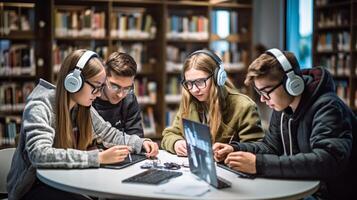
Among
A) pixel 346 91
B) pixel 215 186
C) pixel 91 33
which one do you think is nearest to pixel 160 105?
pixel 91 33

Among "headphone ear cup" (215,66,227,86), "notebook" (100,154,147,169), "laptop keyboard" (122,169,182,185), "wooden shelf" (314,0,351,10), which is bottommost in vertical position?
"laptop keyboard" (122,169,182,185)

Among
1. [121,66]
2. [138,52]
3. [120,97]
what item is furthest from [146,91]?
[121,66]

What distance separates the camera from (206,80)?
2.66 meters

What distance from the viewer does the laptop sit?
187cm

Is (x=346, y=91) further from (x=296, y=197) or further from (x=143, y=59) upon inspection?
(x=296, y=197)

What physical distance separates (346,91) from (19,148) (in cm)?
452

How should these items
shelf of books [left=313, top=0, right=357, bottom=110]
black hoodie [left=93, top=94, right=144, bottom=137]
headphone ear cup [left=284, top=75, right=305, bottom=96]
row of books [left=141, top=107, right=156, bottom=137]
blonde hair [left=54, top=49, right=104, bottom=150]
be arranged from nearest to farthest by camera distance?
headphone ear cup [left=284, top=75, right=305, bottom=96] → blonde hair [left=54, top=49, right=104, bottom=150] → black hoodie [left=93, top=94, right=144, bottom=137] → row of books [left=141, top=107, right=156, bottom=137] → shelf of books [left=313, top=0, right=357, bottom=110]

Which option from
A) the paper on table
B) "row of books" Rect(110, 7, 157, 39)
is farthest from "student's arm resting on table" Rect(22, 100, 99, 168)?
"row of books" Rect(110, 7, 157, 39)

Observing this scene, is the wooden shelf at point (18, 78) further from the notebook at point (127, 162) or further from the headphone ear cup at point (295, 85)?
the headphone ear cup at point (295, 85)

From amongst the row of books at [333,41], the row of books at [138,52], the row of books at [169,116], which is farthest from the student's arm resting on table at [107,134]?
the row of books at [333,41]

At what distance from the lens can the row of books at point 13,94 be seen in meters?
5.13

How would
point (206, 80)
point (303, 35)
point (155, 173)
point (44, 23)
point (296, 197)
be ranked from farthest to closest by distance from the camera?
1. point (303, 35)
2. point (44, 23)
3. point (206, 80)
4. point (155, 173)
5. point (296, 197)

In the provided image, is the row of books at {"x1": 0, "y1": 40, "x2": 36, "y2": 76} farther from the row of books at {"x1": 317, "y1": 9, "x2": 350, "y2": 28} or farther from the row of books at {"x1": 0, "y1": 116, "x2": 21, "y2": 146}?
the row of books at {"x1": 317, "y1": 9, "x2": 350, "y2": 28}

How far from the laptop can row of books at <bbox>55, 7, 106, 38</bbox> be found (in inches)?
134
